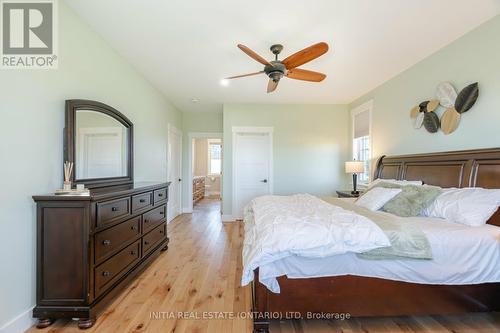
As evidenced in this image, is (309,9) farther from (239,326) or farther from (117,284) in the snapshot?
(117,284)

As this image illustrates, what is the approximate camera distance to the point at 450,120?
2672mm

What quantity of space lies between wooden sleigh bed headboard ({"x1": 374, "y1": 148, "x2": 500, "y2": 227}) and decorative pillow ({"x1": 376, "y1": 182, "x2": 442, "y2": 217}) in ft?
0.97

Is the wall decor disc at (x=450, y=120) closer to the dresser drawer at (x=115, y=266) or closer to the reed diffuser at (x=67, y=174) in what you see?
the dresser drawer at (x=115, y=266)

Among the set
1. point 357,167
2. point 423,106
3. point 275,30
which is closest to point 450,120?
point 423,106

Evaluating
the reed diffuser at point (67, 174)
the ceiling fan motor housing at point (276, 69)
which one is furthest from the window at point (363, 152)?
the reed diffuser at point (67, 174)

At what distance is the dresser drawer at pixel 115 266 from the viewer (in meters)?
1.92

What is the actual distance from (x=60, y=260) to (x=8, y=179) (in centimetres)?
69

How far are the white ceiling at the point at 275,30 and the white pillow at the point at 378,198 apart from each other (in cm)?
171

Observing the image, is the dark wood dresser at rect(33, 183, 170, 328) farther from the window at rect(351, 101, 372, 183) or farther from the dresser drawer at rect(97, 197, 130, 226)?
the window at rect(351, 101, 372, 183)

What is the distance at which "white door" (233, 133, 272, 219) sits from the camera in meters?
5.29

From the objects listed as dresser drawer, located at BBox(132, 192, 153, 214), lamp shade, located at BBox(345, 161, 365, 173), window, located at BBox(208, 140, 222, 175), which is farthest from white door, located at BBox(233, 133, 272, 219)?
window, located at BBox(208, 140, 222, 175)

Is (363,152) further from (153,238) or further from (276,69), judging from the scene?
(153,238)

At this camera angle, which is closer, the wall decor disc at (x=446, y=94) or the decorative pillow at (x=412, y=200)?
the decorative pillow at (x=412, y=200)

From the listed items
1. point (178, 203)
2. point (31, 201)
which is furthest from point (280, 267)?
point (178, 203)
